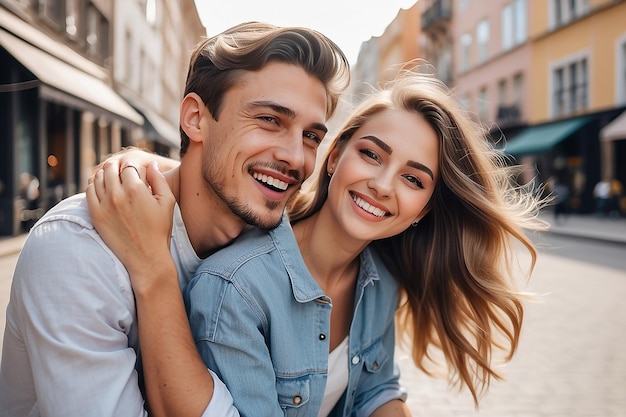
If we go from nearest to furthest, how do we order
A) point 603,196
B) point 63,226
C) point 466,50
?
point 63,226 → point 603,196 → point 466,50

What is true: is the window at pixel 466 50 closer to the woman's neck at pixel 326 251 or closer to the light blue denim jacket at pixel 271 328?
the woman's neck at pixel 326 251

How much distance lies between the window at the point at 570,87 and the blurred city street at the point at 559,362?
14159mm

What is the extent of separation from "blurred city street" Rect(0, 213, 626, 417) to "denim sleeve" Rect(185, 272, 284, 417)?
1308 millimetres

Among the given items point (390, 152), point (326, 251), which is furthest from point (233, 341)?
point (390, 152)

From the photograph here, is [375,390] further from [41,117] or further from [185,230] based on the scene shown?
[41,117]

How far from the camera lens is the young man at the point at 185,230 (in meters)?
1.47

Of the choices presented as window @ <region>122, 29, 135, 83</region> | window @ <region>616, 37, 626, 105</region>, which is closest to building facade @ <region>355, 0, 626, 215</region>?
window @ <region>616, 37, 626, 105</region>

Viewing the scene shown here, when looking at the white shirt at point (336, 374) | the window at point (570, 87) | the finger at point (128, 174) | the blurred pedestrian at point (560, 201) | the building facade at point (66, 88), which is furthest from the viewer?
the window at point (570, 87)

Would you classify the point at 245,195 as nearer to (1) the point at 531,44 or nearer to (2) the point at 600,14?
(2) the point at 600,14

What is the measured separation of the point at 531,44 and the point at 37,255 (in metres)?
26.3

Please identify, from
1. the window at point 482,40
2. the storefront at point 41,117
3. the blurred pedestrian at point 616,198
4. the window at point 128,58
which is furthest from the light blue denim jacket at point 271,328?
the window at point 482,40

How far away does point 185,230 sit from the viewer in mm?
1949

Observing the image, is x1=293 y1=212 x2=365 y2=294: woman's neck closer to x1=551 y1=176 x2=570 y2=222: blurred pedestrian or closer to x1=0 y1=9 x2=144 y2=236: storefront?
x1=0 y1=9 x2=144 y2=236: storefront

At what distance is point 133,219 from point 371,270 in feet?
3.68
